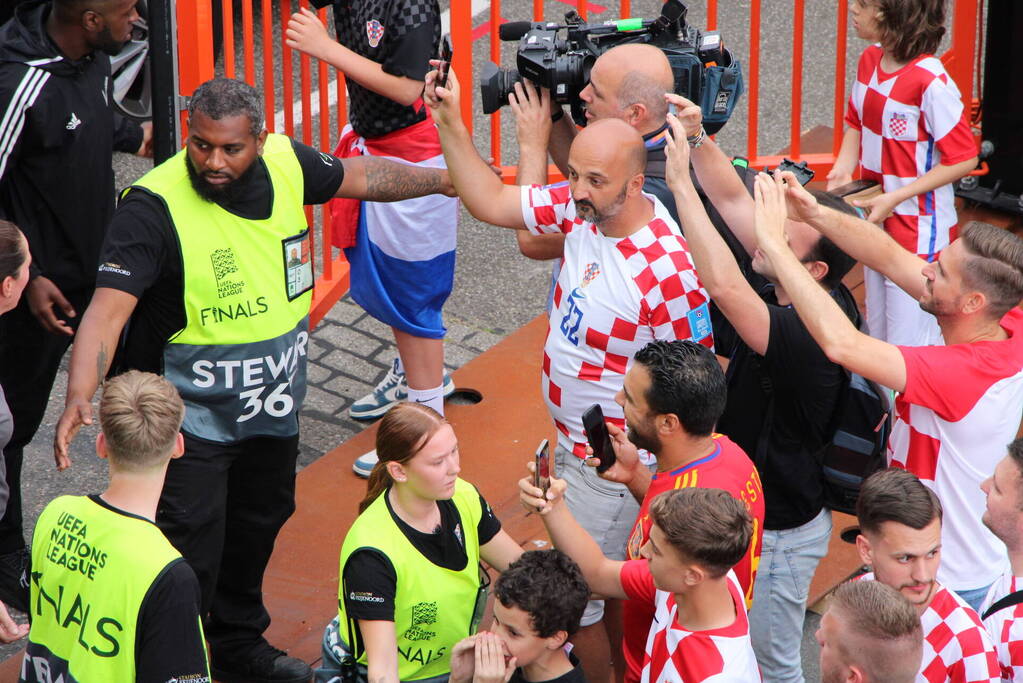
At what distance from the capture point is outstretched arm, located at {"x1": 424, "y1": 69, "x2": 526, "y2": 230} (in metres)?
4.69

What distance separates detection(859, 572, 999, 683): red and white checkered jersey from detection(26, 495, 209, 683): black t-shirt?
1.71 meters

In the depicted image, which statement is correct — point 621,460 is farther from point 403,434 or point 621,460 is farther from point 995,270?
point 995,270

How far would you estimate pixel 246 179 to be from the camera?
4.44m

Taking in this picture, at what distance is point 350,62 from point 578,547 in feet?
7.80

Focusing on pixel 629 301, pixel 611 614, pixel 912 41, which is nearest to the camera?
pixel 629 301

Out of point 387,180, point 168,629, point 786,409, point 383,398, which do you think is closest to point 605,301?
point 786,409

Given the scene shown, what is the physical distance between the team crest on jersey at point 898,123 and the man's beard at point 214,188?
9.22ft

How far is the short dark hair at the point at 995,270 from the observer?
12.8 feet

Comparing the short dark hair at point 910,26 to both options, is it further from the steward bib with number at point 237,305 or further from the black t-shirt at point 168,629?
the black t-shirt at point 168,629

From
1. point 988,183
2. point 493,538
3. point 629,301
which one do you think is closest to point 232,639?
point 493,538

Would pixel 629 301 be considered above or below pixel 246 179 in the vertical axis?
below

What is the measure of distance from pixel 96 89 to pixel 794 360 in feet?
9.16

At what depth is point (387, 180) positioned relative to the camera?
5.00 meters

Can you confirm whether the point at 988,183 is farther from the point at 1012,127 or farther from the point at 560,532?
the point at 560,532
